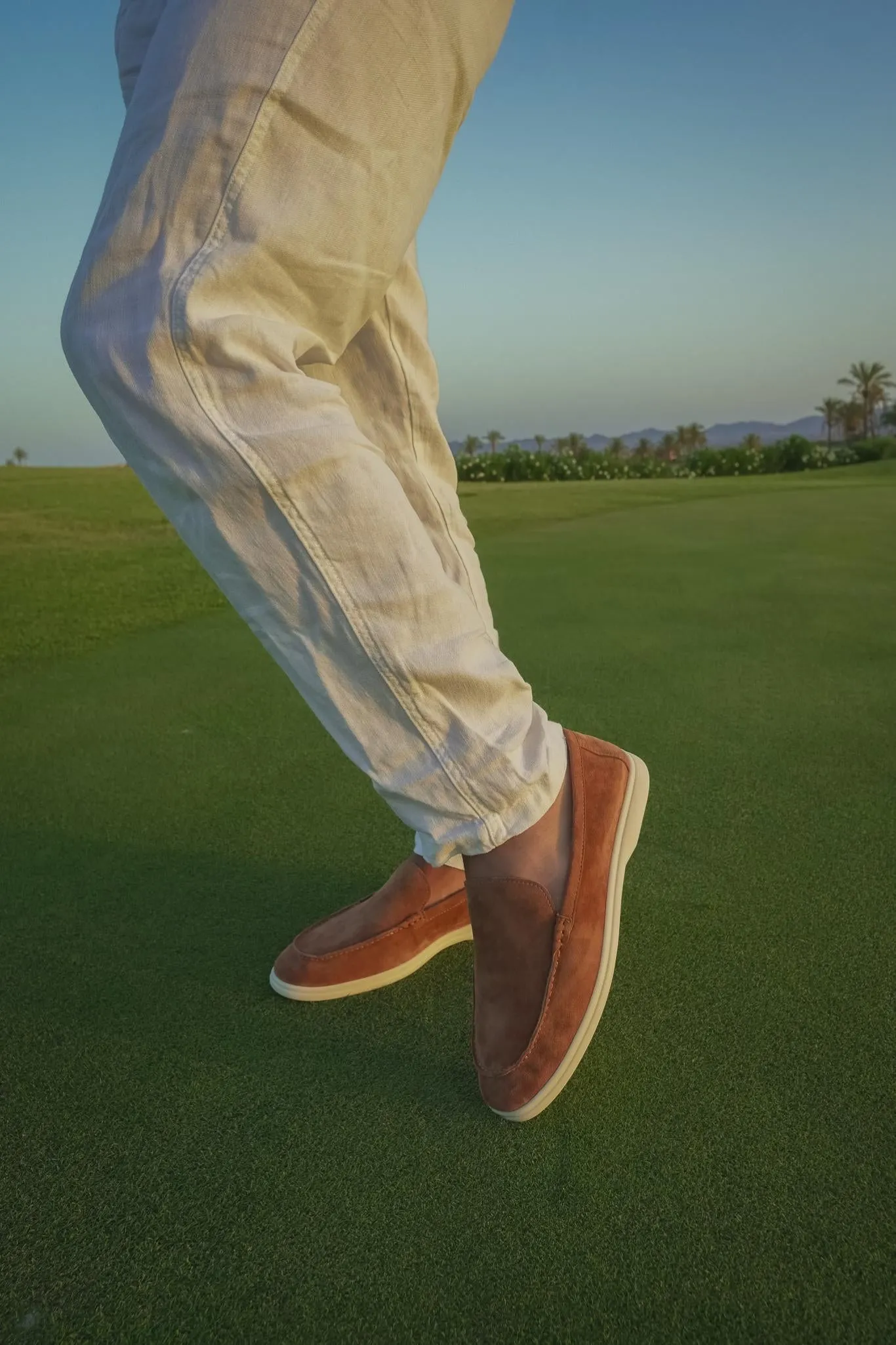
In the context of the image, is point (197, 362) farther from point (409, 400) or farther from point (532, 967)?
point (532, 967)

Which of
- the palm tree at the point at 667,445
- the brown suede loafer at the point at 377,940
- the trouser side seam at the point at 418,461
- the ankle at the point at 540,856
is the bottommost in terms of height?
the palm tree at the point at 667,445

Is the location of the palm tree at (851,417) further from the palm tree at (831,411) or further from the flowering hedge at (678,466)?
the flowering hedge at (678,466)

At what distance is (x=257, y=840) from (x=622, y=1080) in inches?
30.6

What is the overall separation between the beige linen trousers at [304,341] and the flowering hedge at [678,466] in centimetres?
1671

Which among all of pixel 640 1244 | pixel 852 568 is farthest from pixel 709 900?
pixel 852 568

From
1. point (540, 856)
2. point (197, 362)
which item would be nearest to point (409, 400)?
point (197, 362)

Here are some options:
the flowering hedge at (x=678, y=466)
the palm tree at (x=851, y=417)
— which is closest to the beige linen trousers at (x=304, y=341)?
the flowering hedge at (x=678, y=466)

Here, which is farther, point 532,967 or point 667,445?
point 667,445

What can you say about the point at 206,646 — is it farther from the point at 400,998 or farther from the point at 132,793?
the point at 400,998

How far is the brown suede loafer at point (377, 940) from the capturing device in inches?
43.9

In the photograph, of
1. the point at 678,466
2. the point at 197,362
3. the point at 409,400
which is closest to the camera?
the point at 197,362

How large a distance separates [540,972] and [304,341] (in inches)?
25.7

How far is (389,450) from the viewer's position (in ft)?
3.68

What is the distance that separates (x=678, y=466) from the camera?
23250 millimetres
